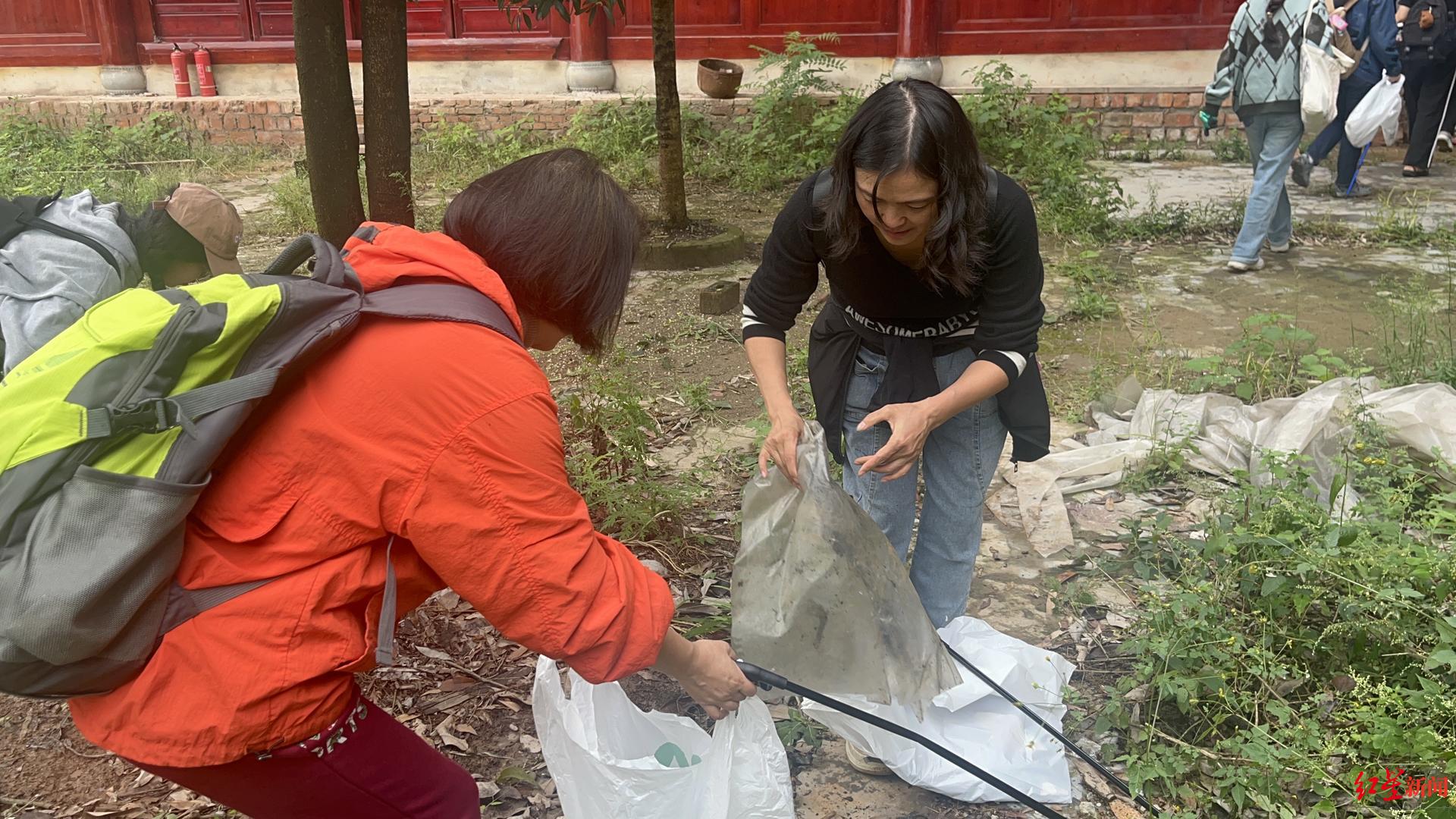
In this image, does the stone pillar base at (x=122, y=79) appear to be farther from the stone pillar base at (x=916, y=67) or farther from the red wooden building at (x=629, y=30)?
the stone pillar base at (x=916, y=67)

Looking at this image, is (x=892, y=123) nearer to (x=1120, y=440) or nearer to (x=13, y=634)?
(x=13, y=634)

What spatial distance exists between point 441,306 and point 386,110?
3115 millimetres

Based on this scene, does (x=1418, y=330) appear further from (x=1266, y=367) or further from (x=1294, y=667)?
(x=1294, y=667)

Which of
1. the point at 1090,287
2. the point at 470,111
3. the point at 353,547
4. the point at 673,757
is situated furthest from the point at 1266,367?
the point at 470,111

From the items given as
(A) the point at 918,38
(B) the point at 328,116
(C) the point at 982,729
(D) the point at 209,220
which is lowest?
(C) the point at 982,729

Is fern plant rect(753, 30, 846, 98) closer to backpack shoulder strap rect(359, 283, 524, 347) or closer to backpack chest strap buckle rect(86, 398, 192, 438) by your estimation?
backpack shoulder strap rect(359, 283, 524, 347)

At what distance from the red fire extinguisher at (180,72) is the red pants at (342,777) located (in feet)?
41.4

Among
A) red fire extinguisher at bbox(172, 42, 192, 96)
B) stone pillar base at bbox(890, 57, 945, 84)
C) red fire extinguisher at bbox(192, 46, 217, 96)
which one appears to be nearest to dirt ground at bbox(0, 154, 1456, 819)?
stone pillar base at bbox(890, 57, 945, 84)

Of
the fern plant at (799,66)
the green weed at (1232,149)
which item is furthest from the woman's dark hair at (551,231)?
the green weed at (1232,149)

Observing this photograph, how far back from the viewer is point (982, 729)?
2.21 m

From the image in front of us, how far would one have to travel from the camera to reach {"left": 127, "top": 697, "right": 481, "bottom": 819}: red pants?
1.37m

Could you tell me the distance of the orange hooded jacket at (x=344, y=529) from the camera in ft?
4.22

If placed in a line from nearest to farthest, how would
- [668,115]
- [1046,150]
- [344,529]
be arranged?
[344,529]
[668,115]
[1046,150]

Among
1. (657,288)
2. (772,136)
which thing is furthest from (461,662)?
(772,136)
